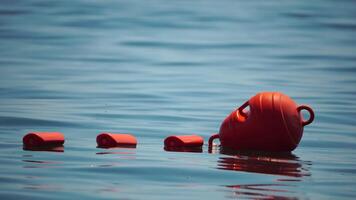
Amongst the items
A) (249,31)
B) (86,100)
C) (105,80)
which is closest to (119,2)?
(249,31)

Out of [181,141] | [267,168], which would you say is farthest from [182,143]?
[267,168]

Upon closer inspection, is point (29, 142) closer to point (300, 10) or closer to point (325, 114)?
point (325, 114)

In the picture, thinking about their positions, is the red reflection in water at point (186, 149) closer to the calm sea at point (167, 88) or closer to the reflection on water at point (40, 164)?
the calm sea at point (167, 88)

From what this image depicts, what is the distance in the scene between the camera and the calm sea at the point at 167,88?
20.1 feet

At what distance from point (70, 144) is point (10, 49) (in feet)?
39.0

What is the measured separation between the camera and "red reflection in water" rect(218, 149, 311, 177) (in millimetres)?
6861

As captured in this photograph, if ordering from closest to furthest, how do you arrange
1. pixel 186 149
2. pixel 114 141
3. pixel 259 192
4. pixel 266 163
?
pixel 259 192
pixel 266 163
pixel 114 141
pixel 186 149

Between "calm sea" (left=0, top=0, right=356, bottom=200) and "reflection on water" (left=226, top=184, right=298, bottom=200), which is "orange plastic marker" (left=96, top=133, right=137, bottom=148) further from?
"reflection on water" (left=226, top=184, right=298, bottom=200)

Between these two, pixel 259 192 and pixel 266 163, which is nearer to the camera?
pixel 259 192

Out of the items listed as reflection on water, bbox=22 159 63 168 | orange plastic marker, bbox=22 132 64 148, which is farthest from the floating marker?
reflection on water, bbox=22 159 63 168

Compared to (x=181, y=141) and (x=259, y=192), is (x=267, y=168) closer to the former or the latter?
(x=259, y=192)

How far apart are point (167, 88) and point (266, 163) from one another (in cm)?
769

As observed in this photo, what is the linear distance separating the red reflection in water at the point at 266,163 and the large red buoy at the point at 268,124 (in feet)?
0.47

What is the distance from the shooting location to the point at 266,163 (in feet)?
24.3
